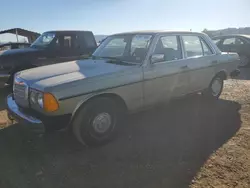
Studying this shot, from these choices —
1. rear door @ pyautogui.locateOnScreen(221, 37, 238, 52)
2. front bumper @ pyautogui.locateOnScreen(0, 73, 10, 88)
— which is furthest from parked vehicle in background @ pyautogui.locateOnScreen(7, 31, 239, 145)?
rear door @ pyautogui.locateOnScreen(221, 37, 238, 52)

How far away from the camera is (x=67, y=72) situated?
13.5 ft

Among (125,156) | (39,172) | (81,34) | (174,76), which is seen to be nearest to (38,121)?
(39,172)

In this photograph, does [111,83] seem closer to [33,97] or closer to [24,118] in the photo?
[33,97]

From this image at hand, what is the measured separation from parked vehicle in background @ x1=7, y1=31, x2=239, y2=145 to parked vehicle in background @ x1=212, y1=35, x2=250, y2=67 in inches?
277

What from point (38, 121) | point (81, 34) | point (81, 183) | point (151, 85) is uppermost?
point (81, 34)

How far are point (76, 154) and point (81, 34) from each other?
5.58 meters

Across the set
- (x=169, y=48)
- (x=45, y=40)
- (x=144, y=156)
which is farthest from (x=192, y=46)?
(x=45, y=40)

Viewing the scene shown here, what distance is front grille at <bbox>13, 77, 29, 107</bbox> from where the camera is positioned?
152 inches

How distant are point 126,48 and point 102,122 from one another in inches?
63.9

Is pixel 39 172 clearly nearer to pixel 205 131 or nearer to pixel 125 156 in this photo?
pixel 125 156

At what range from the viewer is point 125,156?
379 cm

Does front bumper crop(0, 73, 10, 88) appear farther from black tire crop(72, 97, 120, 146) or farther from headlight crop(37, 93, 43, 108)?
black tire crop(72, 97, 120, 146)

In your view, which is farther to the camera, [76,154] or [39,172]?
[76,154]

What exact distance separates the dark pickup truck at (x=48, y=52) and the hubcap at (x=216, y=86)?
4209mm
